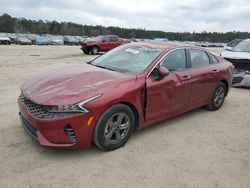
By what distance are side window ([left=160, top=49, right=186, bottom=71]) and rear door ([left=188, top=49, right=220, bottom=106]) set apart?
0.71 ft

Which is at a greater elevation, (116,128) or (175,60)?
(175,60)

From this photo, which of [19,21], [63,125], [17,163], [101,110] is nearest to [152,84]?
[101,110]

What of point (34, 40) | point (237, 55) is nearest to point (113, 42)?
point (237, 55)

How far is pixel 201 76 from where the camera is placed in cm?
531

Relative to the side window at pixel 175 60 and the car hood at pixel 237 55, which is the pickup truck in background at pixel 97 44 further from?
the side window at pixel 175 60

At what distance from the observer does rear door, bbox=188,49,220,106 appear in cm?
520

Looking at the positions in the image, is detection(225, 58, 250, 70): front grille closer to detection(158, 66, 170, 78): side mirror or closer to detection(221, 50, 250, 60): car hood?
detection(221, 50, 250, 60): car hood

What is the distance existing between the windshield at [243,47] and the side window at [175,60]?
5.55 meters

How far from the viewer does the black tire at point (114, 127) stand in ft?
12.0

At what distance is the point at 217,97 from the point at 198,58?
116 centimetres

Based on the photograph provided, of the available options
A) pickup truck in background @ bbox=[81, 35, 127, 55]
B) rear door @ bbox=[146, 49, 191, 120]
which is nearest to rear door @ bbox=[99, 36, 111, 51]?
pickup truck in background @ bbox=[81, 35, 127, 55]

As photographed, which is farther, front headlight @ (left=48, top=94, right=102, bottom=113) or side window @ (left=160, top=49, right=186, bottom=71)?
side window @ (left=160, top=49, right=186, bottom=71)

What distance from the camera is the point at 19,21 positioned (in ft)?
303

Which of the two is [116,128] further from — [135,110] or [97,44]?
[97,44]
